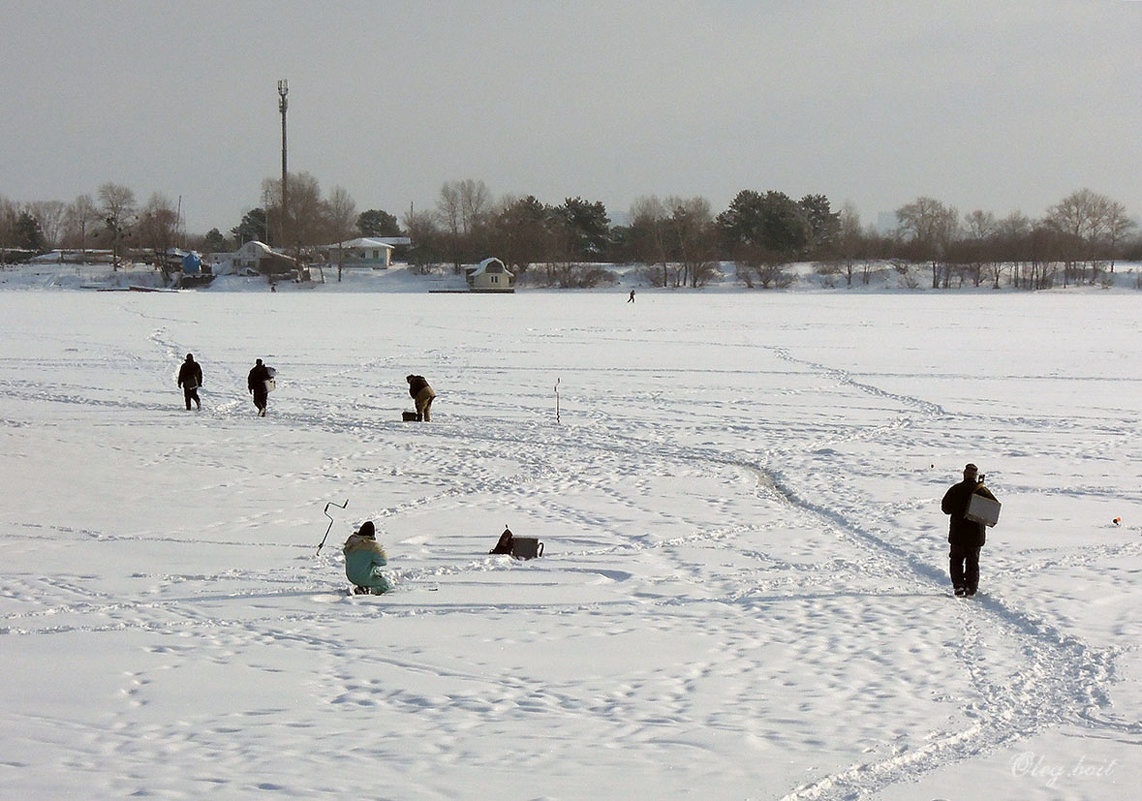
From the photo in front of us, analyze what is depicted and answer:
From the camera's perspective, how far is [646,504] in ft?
48.9

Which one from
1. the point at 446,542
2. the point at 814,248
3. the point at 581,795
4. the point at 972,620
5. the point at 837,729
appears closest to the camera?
the point at 581,795

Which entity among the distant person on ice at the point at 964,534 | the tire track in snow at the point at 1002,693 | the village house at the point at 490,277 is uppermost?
the village house at the point at 490,277

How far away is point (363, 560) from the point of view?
1037 centimetres

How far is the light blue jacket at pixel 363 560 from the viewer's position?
407 inches

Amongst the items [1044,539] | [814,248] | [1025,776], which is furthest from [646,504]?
[814,248]

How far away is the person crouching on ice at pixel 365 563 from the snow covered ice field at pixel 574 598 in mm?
153

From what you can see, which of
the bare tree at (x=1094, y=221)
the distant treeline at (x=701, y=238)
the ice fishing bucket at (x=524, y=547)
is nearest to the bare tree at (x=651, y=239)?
the distant treeline at (x=701, y=238)

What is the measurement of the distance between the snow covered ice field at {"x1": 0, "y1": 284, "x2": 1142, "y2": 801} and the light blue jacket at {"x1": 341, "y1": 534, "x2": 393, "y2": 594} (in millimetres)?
192

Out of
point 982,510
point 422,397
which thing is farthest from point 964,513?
point 422,397

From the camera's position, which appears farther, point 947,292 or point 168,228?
point 168,228

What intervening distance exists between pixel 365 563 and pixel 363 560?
0.03 metres

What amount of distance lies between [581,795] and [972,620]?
502cm

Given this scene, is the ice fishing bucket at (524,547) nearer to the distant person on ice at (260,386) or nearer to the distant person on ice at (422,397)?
the distant person on ice at (422,397)

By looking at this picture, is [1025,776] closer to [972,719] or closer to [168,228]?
[972,719]
